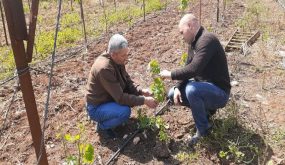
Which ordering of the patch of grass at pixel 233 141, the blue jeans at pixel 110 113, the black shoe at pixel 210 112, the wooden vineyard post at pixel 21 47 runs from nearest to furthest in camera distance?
the wooden vineyard post at pixel 21 47 < the patch of grass at pixel 233 141 < the blue jeans at pixel 110 113 < the black shoe at pixel 210 112

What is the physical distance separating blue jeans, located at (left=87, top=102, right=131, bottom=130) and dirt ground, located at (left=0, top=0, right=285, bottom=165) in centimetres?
25

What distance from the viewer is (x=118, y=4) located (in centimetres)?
1176

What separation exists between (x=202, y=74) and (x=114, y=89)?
101cm

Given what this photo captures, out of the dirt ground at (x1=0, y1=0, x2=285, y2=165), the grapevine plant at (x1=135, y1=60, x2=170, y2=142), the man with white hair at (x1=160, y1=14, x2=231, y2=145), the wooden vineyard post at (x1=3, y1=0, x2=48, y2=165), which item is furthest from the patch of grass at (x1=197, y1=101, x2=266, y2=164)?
the wooden vineyard post at (x1=3, y1=0, x2=48, y2=165)

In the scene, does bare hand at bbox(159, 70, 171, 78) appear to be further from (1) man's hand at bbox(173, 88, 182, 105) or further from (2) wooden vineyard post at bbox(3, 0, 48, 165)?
(2) wooden vineyard post at bbox(3, 0, 48, 165)

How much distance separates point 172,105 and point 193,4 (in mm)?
5896

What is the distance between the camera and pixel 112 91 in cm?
414

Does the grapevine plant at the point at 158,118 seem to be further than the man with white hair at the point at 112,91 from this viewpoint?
Yes

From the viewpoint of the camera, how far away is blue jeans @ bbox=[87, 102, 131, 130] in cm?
430

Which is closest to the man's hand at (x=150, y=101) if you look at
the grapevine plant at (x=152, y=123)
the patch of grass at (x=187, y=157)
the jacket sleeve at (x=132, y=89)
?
the grapevine plant at (x=152, y=123)

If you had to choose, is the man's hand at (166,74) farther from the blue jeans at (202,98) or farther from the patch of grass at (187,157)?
the patch of grass at (187,157)

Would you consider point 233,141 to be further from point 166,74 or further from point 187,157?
point 166,74

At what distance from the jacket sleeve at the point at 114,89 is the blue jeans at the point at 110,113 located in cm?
13

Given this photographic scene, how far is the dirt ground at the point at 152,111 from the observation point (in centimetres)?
419
